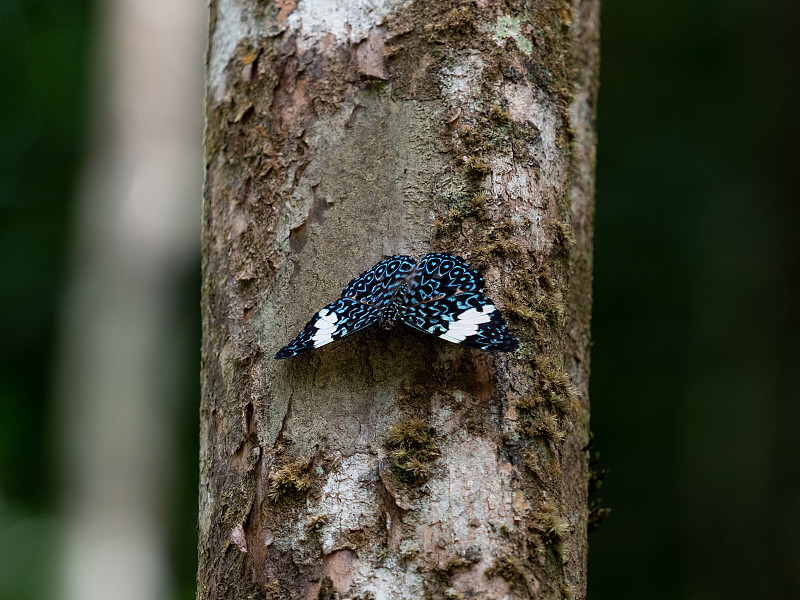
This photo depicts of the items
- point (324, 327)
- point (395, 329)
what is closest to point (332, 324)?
point (324, 327)

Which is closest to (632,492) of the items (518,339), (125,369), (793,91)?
(793,91)

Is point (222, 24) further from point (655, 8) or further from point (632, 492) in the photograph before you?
point (655, 8)

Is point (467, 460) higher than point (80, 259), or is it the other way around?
point (80, 259)

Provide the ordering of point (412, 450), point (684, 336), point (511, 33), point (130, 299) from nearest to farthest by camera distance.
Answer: point (412, 450) < point (511, 33) < point (130, 299) < point (684, 336)

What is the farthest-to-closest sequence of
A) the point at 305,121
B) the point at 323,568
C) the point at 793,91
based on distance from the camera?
the point at 793,91
the point at 305,121
the point at 323,568

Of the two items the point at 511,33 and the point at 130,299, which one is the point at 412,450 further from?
the point at 130,299

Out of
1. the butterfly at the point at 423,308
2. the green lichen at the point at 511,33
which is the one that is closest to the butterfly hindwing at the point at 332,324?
the butterfly at the point at 423,308
